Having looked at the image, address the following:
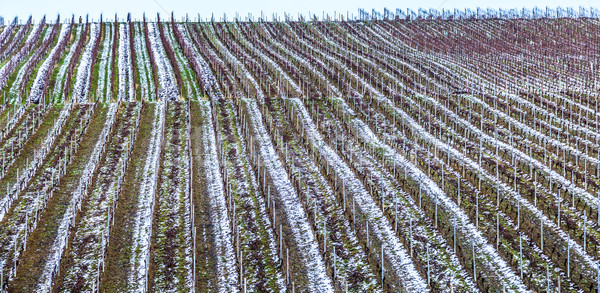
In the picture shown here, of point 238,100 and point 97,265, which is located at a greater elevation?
point 238,100

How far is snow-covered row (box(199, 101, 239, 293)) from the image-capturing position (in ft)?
59.1

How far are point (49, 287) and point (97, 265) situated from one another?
1.62m

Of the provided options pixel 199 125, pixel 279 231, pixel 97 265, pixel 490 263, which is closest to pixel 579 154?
pixel 490 263

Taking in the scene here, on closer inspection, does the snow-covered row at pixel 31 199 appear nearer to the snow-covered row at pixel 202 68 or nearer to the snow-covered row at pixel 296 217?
the snow-covered row at pixel 296 217

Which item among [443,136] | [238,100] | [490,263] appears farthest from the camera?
[238,100]

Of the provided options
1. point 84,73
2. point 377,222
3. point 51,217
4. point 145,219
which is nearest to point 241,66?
point 84,73

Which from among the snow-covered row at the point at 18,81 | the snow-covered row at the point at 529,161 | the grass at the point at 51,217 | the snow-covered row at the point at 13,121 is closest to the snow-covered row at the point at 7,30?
the snow-covered row at the point at 18,81

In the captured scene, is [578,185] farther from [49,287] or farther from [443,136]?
[49,287]

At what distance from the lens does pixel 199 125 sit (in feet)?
121

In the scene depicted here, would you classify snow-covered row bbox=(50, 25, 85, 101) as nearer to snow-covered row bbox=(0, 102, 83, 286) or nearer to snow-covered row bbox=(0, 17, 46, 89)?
snow-covered row bbox=(0, 17, 46, 89)

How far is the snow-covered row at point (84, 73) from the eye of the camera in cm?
4412

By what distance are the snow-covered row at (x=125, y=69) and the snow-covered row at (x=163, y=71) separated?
2.24 metres

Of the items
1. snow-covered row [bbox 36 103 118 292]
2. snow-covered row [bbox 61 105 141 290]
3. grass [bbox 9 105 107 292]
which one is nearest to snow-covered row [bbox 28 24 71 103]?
grass [bbox 9 105 107 292]

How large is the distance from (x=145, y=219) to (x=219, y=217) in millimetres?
2670
